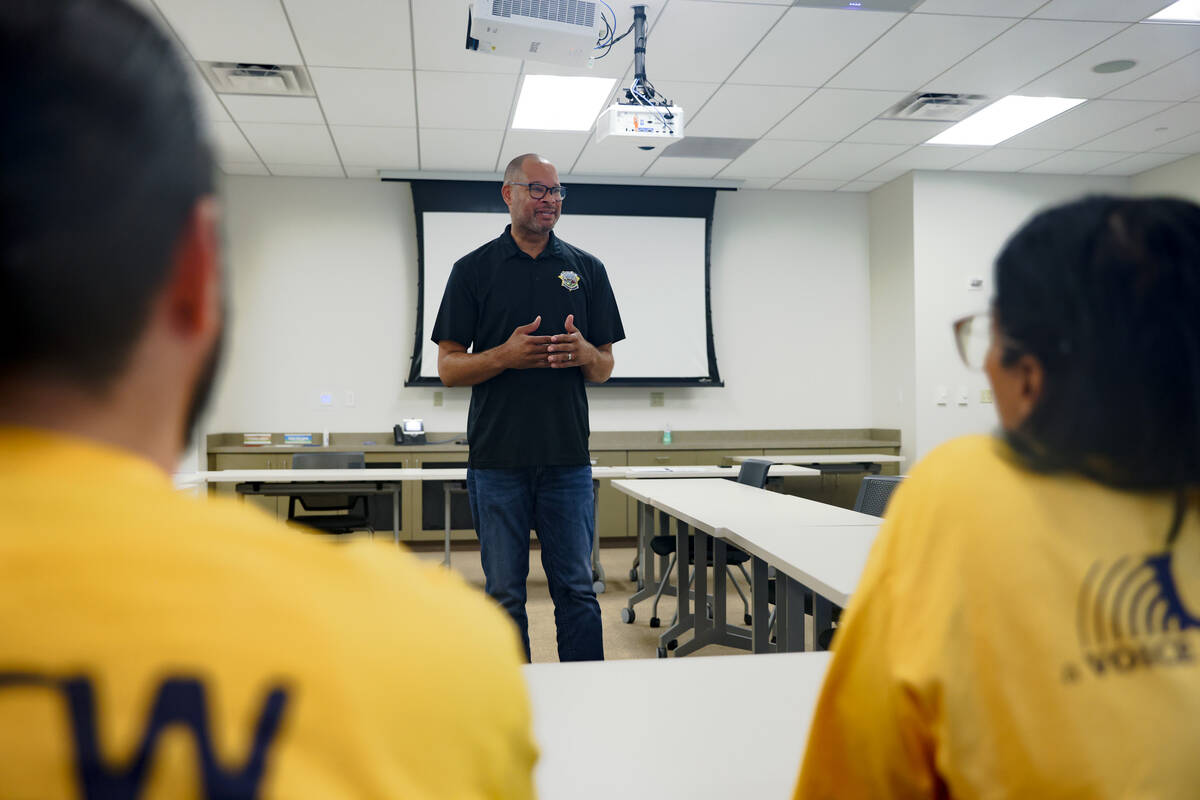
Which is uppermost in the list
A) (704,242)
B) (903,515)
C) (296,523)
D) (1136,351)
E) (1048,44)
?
(1048,44)

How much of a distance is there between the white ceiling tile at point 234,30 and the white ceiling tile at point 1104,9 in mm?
3505

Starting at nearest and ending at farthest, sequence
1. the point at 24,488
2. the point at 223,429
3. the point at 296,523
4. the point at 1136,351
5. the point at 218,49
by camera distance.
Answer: the point at 24,488 < the point at 1136,351 < the point at 218,49 < the point at 296,523 < the point at 223,429

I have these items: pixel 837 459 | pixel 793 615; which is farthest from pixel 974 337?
pixel 837 459

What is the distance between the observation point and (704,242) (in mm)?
6598

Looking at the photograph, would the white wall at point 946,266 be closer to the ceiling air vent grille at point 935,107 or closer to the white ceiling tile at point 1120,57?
the ceiling air vent grille at point 935,107

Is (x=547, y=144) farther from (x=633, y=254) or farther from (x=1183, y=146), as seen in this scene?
(x=1183, y=146)

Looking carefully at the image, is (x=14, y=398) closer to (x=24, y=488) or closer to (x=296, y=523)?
(x=24, y=488)

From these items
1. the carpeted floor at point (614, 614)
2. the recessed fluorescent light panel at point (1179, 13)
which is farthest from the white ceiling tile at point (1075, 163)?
the carpeted floor at point (614, 614)

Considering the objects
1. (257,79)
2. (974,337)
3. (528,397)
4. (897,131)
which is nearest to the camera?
(974,337)

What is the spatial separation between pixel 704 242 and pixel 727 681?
5.78 metres

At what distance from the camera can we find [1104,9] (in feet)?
12.2

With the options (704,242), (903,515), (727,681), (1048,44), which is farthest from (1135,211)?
(704,242)

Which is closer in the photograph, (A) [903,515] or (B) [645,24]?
(A) [903,515]

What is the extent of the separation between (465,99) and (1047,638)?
15.4 feet
